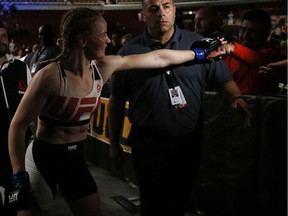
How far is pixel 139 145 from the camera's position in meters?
2.81

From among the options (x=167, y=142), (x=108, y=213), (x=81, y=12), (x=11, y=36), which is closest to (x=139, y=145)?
(x=167, y=142)

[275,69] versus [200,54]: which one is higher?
[200,54]

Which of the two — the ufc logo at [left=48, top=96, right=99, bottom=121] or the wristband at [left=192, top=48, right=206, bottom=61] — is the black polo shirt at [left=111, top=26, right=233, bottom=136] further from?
the ufc logo at [left=48, top=96, right=99, bottom=121]

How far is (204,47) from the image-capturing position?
8.92 ft

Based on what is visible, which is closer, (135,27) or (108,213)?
(108,213)

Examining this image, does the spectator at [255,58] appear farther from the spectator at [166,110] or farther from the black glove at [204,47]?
the spectator at [166,110]

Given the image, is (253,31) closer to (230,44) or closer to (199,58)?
(230,44)

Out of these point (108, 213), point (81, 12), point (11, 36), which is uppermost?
point (81, 12)

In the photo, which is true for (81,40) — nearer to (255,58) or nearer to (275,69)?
(275,69)

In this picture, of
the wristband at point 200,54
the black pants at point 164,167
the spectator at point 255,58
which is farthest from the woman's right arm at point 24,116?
the spectator at point 255,58

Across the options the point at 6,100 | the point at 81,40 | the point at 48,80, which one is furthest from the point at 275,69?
the point at 6,100

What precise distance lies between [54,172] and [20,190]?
37 cm

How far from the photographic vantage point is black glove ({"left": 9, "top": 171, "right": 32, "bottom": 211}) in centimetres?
231

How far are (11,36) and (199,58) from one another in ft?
39.1
